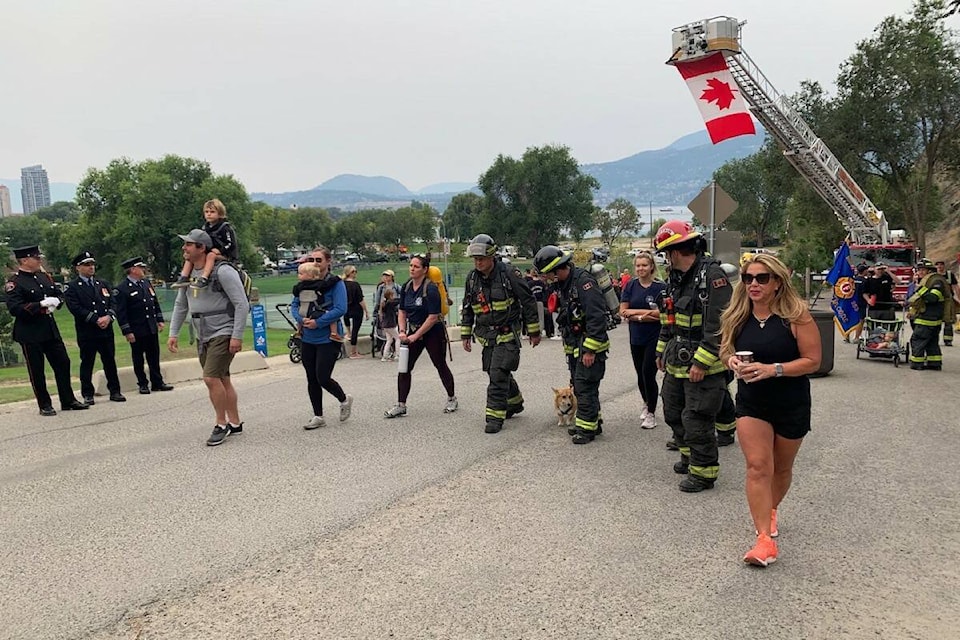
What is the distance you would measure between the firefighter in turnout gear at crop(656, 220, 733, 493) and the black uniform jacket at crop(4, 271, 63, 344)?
7.21m

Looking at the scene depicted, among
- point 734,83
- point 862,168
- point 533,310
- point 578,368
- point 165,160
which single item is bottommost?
point 578,368

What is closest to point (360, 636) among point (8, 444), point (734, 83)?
point (8, 444)

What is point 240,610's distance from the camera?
370cm

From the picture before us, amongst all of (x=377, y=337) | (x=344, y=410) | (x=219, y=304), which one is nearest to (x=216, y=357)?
(x=219, y=304)

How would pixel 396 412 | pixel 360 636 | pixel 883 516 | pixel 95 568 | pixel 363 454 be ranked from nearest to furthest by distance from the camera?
pixel 360 636 < pixel 95 568 < pixel 883 516 < pixel 363 454 < pixel 396 412

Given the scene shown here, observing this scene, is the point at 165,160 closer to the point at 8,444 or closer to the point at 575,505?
the point at 8,444

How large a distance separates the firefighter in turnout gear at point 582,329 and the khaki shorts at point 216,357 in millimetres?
3170

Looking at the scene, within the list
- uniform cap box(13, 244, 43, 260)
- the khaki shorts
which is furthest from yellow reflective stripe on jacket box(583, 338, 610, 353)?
uniform cap box(13, 244, 43, 260)

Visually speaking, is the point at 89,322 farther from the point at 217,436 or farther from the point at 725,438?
the point at 725,438

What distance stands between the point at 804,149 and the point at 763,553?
26.1 meters

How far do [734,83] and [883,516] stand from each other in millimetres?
20837

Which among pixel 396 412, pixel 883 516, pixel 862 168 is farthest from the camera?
pixel 862 168

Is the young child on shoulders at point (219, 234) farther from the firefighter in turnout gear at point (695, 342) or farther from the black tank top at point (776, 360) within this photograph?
the black tank top at point (776, 360)

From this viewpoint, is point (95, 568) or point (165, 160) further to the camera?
point (165, 160)
